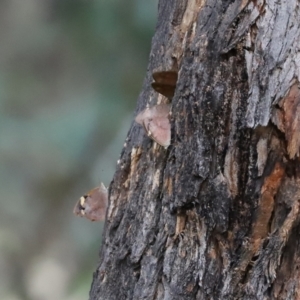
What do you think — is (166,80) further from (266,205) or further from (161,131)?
(266,205)

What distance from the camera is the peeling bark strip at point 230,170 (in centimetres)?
48

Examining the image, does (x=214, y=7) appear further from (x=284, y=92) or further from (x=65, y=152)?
(x=65, y=152)

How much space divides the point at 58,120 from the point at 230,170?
919 millimetres

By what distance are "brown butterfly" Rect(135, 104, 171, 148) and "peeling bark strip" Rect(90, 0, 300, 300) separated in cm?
1

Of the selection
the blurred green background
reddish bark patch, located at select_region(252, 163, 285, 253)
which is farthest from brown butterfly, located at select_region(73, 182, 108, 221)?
the blurred green background

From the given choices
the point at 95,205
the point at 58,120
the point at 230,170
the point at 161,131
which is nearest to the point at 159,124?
the point at 161,131

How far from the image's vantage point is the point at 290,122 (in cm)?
47

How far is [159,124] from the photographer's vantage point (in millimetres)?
572

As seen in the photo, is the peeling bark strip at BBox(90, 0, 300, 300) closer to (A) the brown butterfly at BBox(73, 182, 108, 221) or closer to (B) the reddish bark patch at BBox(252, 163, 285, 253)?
(B) the reddish bark patch at BBox(252, 163, 285, 253)

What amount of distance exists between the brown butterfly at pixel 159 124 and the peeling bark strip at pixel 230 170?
0.04ft

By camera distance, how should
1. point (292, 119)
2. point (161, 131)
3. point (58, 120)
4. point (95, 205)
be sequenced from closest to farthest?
1. point (292, 119)
2. point (161, 131)
3. point (95, 205)
4. point (58, 120)

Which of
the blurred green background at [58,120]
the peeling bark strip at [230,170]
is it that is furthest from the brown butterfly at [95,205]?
the blurred green background at [58,120]

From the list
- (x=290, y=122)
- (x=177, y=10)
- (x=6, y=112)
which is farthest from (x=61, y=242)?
(x=290, y=122)

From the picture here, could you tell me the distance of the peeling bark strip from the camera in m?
0.48
